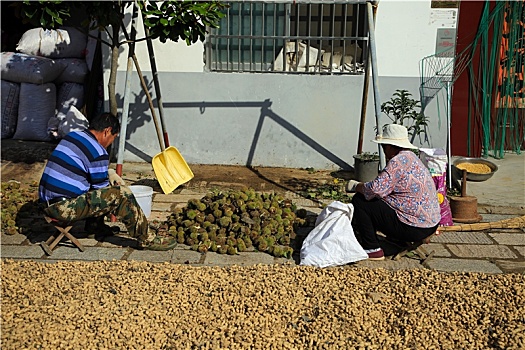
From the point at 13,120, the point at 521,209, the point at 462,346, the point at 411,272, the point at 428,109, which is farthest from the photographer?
the point at 13,120

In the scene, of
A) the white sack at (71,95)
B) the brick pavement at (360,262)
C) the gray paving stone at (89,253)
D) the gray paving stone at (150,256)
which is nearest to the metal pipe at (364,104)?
the brick pavement at (360,262)

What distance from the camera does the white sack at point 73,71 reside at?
9148mm

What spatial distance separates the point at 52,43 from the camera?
9.18 metres

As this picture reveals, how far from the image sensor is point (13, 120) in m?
9.21

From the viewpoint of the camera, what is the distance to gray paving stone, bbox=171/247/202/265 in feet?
16.5

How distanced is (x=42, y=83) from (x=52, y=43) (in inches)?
28.2

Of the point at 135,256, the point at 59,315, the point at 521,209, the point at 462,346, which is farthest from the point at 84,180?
the point at 521,209

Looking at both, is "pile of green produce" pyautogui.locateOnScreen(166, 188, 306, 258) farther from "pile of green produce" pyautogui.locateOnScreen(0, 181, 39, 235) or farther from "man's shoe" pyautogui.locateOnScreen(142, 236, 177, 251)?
"pile of green produce" pyautogui.locateOnScreen(0, 181, 39, 235)

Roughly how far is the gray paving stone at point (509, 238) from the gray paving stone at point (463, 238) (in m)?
0.08

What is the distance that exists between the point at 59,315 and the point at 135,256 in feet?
4.26

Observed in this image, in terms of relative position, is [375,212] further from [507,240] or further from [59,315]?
[59,315]

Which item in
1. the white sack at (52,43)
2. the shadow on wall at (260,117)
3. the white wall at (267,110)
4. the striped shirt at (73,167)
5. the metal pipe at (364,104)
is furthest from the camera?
the white sack at (52,43)

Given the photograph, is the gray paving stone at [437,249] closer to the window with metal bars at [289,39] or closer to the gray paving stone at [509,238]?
the gray paving stone at [509,238]

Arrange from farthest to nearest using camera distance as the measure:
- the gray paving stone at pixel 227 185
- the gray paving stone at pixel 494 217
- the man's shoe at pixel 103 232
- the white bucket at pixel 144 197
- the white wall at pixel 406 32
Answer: the white wall at pixel 406 32
the gray paving stone at pixel 227 185
the gray paving stone at pixel 494 217
the white bucket at pixel 144 197
the man's shoe at pixel 103 232
